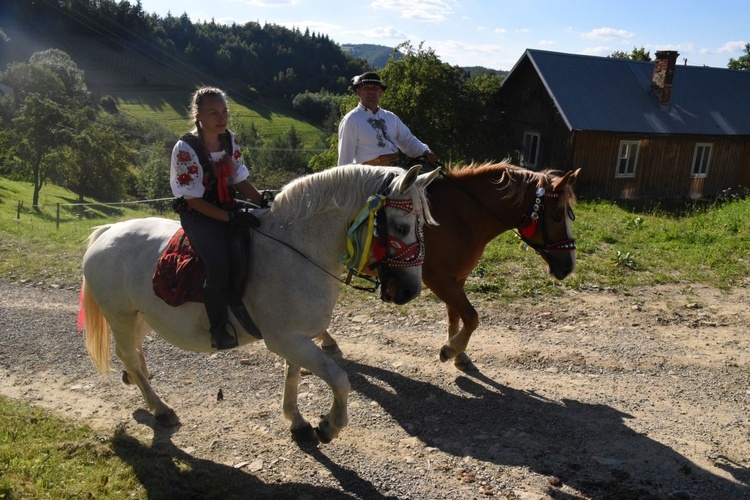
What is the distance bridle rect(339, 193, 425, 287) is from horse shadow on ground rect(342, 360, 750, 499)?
5.89ft

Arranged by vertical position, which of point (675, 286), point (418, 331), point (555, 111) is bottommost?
point (418, 331)

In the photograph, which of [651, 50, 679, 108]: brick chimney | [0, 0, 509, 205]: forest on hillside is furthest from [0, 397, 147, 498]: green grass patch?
[651, 50, 679, 108]: brick chimney

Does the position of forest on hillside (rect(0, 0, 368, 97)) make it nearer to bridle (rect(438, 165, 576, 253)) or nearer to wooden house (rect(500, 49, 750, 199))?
wooden house (rect(500, 49, 750, 199))

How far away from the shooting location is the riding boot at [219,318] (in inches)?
156

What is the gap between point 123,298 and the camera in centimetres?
455

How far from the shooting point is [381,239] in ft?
12.4

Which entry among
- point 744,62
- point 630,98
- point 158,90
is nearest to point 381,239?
point 630,98

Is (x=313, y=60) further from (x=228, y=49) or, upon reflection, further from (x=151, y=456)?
(x=151, y=456)

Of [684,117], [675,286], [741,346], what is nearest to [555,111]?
[684,117]

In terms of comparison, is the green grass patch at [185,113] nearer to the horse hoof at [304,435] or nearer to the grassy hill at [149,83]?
the grassy hill at [149,83]

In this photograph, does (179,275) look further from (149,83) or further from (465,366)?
(149,83)

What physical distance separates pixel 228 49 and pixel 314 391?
380 ft

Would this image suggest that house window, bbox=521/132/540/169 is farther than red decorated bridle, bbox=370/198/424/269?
Yes

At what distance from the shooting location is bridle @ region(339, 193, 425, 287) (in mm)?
3756
